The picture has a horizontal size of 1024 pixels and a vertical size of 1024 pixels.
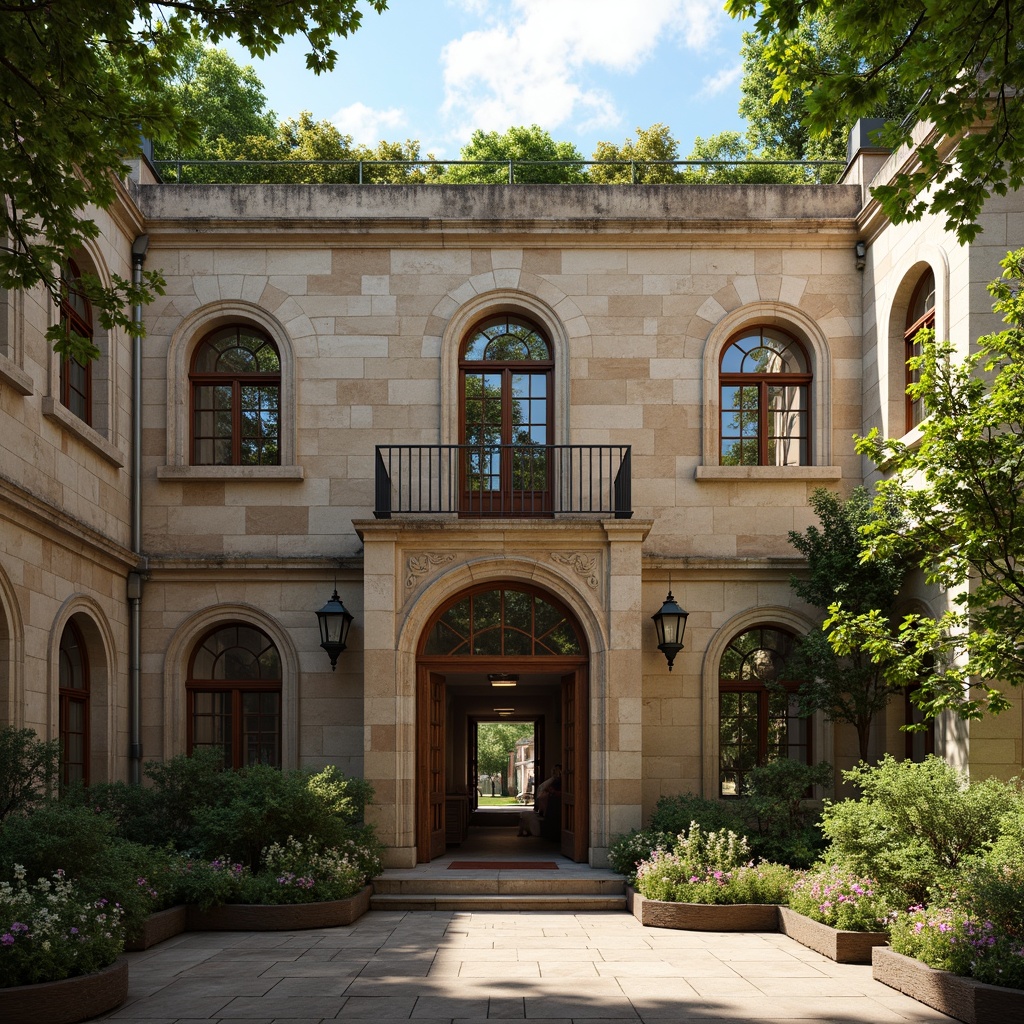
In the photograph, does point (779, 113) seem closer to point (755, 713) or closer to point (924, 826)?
point (755, 713)

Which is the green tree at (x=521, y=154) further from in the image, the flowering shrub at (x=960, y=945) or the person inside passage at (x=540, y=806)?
the flowering shrub at (x=960, y=945)

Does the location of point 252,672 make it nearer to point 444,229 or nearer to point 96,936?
point 444,229

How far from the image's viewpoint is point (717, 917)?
11.5m

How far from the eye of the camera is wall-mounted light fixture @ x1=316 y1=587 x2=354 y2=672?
14695mm

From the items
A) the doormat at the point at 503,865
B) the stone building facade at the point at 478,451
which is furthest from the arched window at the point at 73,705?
the doormat at the point at 503,865

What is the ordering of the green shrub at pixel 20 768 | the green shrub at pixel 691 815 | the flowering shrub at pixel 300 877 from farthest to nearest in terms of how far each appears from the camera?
the green shrub at pixel 691 815 → the flowering shrub at pixel 300 877 → the green shrub at pixel 20 768

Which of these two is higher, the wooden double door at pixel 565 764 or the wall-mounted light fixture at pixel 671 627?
the wall-mounted light fixture at pixel 671 627

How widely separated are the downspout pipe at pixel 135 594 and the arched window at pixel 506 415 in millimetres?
4208

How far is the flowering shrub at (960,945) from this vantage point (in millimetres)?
7633

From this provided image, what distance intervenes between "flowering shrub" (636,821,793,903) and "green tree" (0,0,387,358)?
7.43 meters

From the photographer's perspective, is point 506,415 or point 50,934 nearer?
point 50,934

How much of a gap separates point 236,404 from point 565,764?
643cm

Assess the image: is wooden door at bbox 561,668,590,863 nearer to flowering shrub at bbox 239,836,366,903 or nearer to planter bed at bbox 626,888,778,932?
planter bed at bbox 626,888,778,932

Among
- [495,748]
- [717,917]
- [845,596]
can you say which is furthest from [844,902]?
[495,748]
